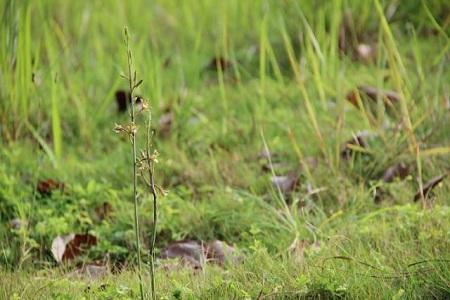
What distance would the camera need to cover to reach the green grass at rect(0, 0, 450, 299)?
198cm

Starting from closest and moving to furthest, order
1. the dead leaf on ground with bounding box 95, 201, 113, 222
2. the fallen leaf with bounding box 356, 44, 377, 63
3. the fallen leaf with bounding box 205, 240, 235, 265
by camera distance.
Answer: the fallen leaf with bounding box 205, 240, 235, 265 < the dead leaf on ground with bounding box 95, 201, 113, 222 < the fallen leaf with bounding box 356, 44, 377, 63

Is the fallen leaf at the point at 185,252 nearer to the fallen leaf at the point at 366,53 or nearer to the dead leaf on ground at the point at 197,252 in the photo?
the dead leaf on ground at the point at 197,252

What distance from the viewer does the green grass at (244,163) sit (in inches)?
77.9

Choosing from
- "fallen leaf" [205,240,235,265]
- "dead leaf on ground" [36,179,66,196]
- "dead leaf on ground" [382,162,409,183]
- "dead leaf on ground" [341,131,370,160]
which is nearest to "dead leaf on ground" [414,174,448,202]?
"dead leaf on ground" [382,162,409,183]

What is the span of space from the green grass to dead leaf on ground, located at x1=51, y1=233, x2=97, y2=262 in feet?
0.10

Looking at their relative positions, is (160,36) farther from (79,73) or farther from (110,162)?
(110,162)

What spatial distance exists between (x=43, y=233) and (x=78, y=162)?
23.3 inches

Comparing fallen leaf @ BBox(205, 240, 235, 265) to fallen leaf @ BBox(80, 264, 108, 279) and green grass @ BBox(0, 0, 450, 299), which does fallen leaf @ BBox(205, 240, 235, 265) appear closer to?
green grass @ BBox(0, 0, 450, 299)

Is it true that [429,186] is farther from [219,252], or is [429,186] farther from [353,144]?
[219,252]

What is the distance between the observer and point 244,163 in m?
2.87

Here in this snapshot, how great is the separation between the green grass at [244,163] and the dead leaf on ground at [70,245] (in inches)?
1.2

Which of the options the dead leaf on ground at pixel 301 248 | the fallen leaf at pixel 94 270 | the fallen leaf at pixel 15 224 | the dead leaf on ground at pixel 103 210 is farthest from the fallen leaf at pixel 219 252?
the fallen leaf at pixel 15 224

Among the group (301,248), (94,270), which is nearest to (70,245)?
(94,270)

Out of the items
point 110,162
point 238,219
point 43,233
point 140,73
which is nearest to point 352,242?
point 238,219
